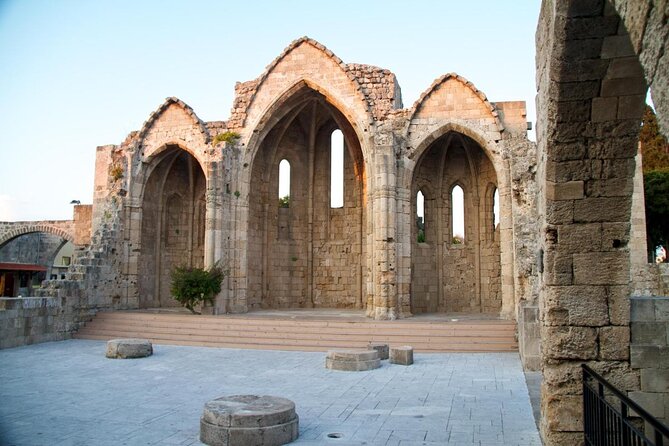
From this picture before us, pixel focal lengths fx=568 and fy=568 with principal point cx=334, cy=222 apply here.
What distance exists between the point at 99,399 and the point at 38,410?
896mm

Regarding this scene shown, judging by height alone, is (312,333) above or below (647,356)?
below

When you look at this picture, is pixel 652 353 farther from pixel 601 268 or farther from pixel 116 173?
pixel 116 173

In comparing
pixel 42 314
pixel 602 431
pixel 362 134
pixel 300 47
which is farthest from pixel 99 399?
pixel 300 47

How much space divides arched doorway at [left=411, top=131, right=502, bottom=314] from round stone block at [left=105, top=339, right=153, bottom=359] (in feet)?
34.0

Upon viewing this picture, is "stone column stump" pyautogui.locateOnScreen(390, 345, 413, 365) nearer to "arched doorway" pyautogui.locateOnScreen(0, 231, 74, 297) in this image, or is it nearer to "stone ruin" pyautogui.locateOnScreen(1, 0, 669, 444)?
"stone ruin" pyautogui.locateOnScreen(1, 0, 669, 444)

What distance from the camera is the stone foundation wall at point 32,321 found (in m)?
14.0

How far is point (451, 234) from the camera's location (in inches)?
829

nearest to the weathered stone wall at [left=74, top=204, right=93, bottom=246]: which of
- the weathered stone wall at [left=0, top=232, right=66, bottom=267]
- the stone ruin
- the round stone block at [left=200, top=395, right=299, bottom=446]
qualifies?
the stone ruin

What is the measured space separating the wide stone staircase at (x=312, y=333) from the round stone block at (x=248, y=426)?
7.71 m

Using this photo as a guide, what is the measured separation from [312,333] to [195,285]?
16.5ft

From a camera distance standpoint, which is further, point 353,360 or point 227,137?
point 227,137

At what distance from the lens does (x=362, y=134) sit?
731 inches

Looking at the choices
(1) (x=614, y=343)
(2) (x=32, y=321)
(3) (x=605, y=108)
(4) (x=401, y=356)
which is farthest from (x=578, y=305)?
(2) (x=32, y=321)

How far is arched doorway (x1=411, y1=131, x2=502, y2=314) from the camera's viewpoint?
20297 mm
